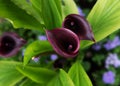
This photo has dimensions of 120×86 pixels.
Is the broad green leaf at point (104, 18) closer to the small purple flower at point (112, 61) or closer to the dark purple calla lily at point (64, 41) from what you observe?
the dark purple calla lily at point (64, 41)

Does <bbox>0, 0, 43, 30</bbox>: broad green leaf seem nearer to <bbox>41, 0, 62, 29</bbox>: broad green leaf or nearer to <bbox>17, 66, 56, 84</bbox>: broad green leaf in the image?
<bbox>41, 0, 62, 29</bbox>: broad green leaf

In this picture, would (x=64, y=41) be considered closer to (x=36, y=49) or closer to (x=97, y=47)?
(x=36, y=49)

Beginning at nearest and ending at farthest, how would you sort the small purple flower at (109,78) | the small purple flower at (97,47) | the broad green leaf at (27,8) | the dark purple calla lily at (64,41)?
the dark purple calla lily at (64,41)
the broad green leaf at (27,8)
the small purple flower at (109,78)
the small purple flower at (97,47)

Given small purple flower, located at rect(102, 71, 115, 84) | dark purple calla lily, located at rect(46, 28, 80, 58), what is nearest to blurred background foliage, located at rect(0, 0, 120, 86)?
small purple flower, located at rect(102, 71, 115, 84)

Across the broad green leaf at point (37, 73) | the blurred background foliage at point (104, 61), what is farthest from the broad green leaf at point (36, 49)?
the blurred background foliage at point (104, 61)

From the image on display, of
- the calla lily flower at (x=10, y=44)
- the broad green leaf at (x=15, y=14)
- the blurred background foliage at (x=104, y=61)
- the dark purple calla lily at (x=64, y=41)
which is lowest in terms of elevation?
the blurred background foliage at (x=104, y=61)

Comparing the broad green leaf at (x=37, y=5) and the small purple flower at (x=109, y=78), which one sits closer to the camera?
the broad green leaf at (x=37, y=5)

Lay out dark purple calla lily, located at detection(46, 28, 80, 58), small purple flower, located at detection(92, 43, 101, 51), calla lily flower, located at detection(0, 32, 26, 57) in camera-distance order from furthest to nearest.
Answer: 1. small purple flower, located at detection(92, 43, 101, 51)
2. calla lily flower, located at detection(0, 32, 26, 57)
3. dark purple calla lily, located at detection(46, 28, 80, 58)
